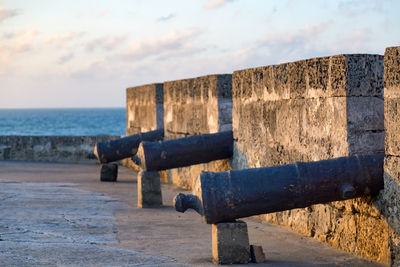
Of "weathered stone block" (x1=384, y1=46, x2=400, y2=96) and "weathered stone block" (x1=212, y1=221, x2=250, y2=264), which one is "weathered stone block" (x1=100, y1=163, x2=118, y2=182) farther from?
"weathered stone block" (x1=384, y1=46, x2=400, y2=96)

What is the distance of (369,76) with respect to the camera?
5.21 m

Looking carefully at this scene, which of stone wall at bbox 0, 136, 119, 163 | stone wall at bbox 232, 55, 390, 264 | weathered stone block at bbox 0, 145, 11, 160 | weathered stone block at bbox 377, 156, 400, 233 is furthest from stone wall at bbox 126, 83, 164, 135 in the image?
weathered stone block at bbox 377, 156, 400, 233

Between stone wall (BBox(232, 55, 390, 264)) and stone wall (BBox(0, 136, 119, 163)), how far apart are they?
9886mm

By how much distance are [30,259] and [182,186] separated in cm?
578

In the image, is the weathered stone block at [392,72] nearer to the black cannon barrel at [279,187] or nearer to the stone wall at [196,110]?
the black cannon barrel at [279,187]

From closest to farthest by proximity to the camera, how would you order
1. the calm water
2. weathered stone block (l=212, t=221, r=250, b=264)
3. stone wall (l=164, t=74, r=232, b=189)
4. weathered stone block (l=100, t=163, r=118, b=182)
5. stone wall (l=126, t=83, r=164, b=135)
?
weathered stone block (l=212, t=221, r=250, b=264) → stone wall (l=164, t=74, r=232, b=189) → weathered stone block (l=100, t=163, r=118, b=182) → stone wall (l=126, t=83, r=164, b=135) → the calm water

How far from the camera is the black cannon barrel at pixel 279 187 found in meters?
4.69

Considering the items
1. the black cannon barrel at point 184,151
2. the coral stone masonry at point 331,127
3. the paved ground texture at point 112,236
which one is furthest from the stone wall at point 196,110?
the paved ground texture at point 112,236

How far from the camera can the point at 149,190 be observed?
797 centimetres

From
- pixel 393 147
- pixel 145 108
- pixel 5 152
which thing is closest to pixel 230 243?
pixel 393 147

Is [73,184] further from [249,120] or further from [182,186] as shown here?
[249,120]

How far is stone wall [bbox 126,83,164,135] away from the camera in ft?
41.3

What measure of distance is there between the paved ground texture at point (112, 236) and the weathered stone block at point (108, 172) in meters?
1.99

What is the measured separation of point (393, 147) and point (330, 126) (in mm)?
1041
